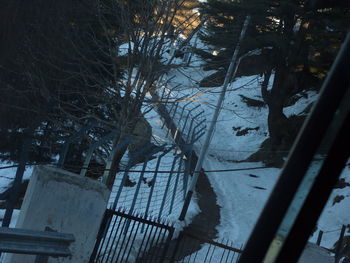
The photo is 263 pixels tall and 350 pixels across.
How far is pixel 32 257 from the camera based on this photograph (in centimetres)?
557

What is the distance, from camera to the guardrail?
376 cm

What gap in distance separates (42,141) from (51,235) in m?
10.8

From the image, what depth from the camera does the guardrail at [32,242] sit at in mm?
3760

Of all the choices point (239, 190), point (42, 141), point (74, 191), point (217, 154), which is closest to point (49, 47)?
point (42, 141)

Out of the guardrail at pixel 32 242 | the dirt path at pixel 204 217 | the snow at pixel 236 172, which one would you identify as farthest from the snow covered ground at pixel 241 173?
the guardrail at pixel 32 242

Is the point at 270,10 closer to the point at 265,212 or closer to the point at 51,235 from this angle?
the point at 51,235

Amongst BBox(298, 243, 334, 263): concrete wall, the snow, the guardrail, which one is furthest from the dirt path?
the guardrail

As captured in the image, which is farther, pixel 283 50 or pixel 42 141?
pixel 283 50

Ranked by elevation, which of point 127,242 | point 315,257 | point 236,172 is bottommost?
point 127,242

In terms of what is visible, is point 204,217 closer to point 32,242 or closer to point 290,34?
point 290,34

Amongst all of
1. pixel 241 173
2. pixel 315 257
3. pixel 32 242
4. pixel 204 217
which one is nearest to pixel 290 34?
pixel 241 173

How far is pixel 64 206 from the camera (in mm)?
5617

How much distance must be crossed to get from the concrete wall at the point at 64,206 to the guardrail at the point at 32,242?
1396mm

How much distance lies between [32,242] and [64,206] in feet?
5.68
